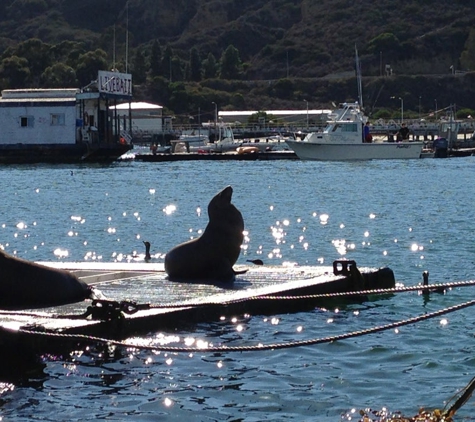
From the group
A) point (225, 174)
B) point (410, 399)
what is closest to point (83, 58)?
point (225, 174)

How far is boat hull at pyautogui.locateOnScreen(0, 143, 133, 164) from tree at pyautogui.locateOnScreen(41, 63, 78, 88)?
6776 centimetres

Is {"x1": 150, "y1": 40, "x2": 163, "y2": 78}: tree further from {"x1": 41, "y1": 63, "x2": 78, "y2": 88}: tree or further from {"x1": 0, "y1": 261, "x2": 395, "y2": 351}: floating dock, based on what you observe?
{"x1": 0, "y1": 261, "x2": 395, "y2": 351}: floating dock

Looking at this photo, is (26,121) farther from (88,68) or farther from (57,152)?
(88,68)

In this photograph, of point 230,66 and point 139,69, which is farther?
point 230,66

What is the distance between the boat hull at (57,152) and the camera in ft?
252

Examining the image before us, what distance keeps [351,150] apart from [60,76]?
239ft

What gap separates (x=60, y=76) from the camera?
146000 mm

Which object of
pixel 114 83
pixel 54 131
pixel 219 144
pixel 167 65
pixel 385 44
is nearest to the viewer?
pixel 54 131


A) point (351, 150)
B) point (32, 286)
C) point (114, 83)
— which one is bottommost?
point (32, 286)

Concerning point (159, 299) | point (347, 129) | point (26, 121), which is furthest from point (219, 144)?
point (159, 299)

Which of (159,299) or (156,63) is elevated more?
(156,63)

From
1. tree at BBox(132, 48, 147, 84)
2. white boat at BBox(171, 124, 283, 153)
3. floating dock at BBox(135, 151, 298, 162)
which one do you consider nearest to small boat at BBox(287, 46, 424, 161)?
floating dock at BBox(135, 151, 298, 162)

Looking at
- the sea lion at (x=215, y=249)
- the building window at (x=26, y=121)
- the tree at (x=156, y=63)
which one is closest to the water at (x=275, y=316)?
the sea lion at (x=215, y=249)

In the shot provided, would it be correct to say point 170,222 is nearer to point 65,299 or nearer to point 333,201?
point 333,201
